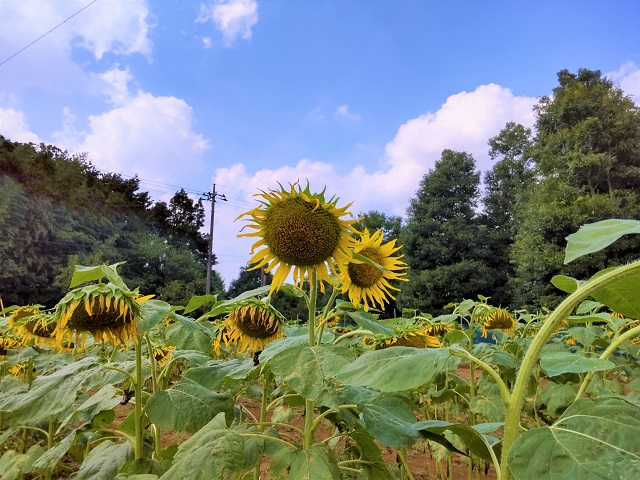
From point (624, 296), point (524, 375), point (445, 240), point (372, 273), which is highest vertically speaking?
point (445, 240)

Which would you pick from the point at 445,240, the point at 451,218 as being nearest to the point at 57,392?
the point at 445,240

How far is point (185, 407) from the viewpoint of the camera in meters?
1.06

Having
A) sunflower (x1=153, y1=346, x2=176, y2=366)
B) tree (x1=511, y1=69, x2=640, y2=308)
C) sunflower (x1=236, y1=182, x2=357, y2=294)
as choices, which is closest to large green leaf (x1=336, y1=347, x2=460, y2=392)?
sunflower (x1=236, y1=182, x2=357, y2=294)

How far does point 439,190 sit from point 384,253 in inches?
804

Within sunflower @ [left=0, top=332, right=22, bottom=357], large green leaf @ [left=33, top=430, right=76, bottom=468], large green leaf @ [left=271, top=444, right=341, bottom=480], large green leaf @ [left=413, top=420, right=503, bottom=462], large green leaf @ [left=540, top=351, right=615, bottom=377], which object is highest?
sunflower @ [left=0, top=332, right=22, bottom=357]

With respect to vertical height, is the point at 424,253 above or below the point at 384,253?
above

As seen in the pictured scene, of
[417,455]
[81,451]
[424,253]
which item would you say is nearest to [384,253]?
[81,451]

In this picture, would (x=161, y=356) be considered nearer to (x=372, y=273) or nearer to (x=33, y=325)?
(x=33, y=325)

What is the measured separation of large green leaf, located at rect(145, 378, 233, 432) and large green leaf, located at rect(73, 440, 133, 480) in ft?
0.70

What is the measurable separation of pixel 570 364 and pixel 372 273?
0.71 metres

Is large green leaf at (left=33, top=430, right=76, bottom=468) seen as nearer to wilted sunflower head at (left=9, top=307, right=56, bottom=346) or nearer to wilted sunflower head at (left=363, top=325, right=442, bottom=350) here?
wilted sunflower head at (left=9, top=307, right=56, bottom=346)

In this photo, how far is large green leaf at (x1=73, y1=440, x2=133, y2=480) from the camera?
3.72ft

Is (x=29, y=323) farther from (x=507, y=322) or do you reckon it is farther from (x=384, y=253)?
(x=507, y=322)

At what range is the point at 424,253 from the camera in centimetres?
1983
